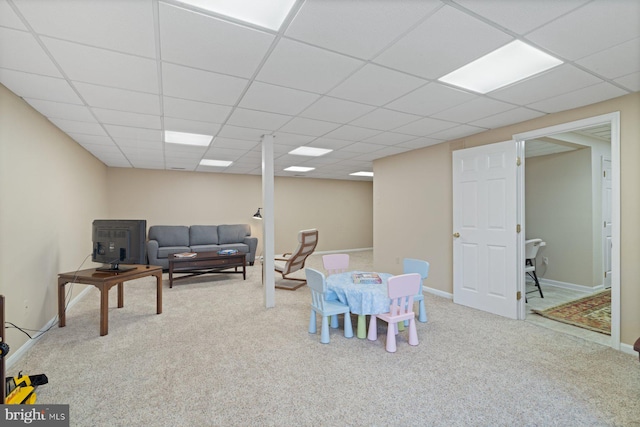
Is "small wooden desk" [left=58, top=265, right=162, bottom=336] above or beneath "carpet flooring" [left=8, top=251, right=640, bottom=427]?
above

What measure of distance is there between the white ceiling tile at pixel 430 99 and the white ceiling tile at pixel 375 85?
0.36ft

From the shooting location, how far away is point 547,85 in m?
2.51

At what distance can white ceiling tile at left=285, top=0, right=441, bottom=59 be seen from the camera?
1539mm

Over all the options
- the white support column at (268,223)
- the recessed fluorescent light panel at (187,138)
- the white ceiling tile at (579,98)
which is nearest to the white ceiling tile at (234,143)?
the recessed fluorescent light panel at (187,138)

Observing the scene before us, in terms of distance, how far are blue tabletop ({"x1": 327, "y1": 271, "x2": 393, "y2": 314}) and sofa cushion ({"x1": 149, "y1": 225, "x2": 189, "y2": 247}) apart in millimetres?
4989

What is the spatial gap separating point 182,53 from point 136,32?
0.93 ft

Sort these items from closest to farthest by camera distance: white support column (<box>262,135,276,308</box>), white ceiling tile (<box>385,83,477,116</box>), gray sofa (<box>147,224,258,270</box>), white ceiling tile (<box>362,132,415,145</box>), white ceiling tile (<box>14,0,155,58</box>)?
white ceiling tile (<box>14,0,155,58</box>) < white ceiling tile (<box>385,83,477,116</box>) < white support column (<box>262,135,276,308</box>) < white ceiling tile (<box>362,132,415,145</box>) < gray sofa (<box>147,224,258,270</box>)

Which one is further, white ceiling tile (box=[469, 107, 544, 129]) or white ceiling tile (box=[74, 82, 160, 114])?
Answer: white ceiling tile (box=[469, 107, 544, 129])

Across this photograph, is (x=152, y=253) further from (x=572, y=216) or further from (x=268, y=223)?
(x=572, y=216)

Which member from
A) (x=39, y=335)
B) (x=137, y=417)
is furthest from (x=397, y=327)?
(x=39, y=335)

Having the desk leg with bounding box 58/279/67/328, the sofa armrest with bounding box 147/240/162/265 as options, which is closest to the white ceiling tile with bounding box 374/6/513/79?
the desk leg with bounding box 58/279/67/328

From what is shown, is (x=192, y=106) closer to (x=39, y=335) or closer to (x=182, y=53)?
(x=182, y=53)

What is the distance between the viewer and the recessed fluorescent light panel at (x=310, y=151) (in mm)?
4977

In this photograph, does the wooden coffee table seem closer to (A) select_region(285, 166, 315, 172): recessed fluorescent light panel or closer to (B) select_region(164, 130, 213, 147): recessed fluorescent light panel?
(B) select_region(164, 130, 213, 147): recessed fluorescent light panel
